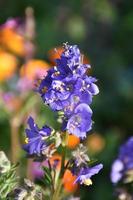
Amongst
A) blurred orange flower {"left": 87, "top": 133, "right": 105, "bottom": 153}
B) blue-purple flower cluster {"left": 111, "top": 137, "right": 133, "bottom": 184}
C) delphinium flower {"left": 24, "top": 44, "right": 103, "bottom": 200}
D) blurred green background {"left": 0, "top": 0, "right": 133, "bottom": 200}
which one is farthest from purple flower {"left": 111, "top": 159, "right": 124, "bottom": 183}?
blurred green background {"left": 0, "top": 0, "right": 133, "bottom": 200}

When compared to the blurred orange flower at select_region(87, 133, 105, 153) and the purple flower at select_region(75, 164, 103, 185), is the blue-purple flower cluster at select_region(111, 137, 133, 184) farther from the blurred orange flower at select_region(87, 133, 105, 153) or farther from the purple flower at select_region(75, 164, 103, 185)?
the blurred orange flower at select_region(87, 133, 105, 153)

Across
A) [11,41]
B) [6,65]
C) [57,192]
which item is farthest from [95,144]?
[57,192]

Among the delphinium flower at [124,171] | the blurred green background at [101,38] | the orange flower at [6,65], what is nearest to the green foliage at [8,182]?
the delphinium flower at [124,171]

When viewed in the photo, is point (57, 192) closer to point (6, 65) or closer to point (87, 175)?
point (87, 175)

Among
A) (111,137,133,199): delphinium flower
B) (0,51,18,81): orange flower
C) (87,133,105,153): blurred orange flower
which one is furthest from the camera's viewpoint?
(0,51,18,81): orange flower

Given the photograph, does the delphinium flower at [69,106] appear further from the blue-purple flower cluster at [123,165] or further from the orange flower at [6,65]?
the orange flower at [6,65]

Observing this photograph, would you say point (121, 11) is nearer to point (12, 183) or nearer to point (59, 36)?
point (59, 36)
